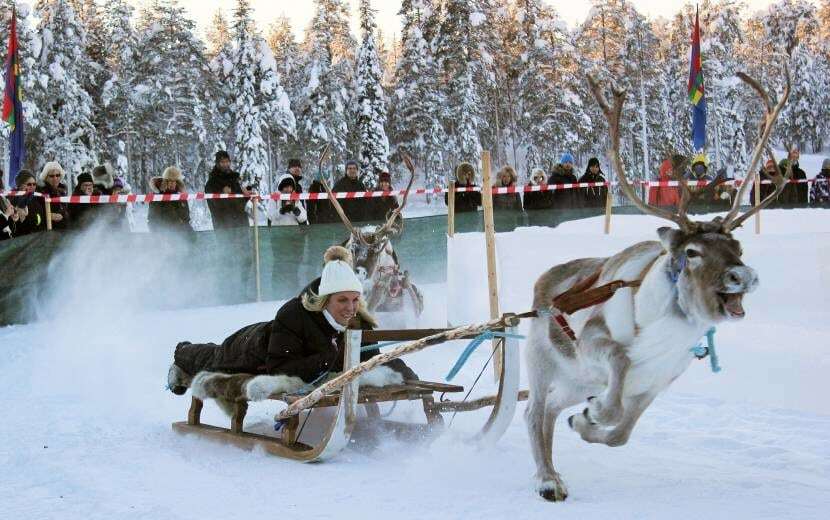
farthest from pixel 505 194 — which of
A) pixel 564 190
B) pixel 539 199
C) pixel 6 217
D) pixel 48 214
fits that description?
pixel 6 217

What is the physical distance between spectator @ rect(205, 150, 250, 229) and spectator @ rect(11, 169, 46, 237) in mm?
2490

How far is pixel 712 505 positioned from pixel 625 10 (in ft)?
158

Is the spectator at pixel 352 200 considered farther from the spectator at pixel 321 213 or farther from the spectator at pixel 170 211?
the spectator at pixel 170 211

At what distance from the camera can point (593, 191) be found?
16.6m

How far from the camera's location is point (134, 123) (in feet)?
150

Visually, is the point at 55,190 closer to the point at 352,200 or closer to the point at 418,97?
the point at 352,200

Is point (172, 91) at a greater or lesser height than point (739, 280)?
greater

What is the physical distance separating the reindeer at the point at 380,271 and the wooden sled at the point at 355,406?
398 cm

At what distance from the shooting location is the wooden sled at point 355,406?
5.33 metres

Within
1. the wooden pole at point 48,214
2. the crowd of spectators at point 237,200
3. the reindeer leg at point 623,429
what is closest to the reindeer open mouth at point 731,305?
the reindeer leg at point 623,429

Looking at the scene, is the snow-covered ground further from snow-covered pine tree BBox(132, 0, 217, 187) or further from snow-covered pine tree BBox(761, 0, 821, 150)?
snow-covered pine tree BBox(761, 0, 821, 150)

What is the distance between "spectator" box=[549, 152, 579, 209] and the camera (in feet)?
53.4

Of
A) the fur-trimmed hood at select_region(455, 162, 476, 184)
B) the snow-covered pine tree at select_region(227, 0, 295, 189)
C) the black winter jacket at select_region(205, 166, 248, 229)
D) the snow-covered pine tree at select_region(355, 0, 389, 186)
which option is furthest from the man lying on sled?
the snow-covered pine tree at select_region(355, 0, 389, 186)

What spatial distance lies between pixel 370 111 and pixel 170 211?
101 ft
